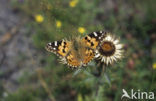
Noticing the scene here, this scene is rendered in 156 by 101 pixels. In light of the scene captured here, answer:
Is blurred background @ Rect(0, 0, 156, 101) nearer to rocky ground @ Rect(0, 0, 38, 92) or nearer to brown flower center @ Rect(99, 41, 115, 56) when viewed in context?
rocky ground @ Rect(0, 0, 38, 92)

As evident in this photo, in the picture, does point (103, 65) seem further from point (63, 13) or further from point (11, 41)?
point (11, 41)

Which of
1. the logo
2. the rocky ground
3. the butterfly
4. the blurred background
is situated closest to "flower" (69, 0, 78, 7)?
the blurred background

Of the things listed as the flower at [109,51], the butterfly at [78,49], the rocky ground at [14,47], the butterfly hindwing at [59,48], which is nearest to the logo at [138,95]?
the flower at [109,51]

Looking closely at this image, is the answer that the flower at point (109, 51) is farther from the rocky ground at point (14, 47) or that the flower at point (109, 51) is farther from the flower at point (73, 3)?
the flower at point (73, 3)

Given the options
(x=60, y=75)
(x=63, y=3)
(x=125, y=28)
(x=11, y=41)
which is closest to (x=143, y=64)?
(x=125, y=28)

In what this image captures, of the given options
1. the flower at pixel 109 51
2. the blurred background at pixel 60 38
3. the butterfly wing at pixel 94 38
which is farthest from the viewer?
the blurred background at pixel 60 38

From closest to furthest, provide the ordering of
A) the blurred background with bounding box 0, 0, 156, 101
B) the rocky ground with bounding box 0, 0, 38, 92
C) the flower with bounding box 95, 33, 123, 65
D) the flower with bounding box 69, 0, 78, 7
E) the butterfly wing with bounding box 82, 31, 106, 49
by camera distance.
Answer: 1. the butterfly wing with bounding box 82, 31, 106, 49
2. the flower with bounding box 95, 33, 123, 65
3. the blurred background with bounding box 0, 0, 156, 101
4. the rocky ground with bounding box 0, 0, 38, 92
5. the flower with bounding box 69, 0, 78, 7

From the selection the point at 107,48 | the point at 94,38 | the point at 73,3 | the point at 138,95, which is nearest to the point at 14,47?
the point at 73,3
